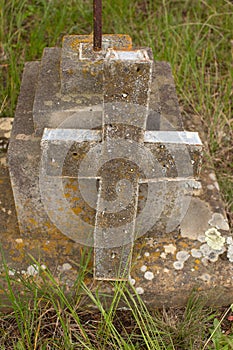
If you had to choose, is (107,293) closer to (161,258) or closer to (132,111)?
(161,258)

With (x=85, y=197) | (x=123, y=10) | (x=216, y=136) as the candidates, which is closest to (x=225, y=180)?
(x=216, y=136)

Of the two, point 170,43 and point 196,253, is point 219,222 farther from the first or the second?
point 170,43

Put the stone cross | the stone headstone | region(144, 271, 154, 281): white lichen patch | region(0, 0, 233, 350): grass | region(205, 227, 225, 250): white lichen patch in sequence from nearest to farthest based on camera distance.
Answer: the stone cross, the stone headstone, region(0, 0, 233, 350): grass, region(144, 271, 154, 281): white lichen patch, region(205, 227, 225, 250): white lichen patch

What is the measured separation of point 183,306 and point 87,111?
980mm

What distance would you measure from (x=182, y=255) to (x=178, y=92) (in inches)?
56.3

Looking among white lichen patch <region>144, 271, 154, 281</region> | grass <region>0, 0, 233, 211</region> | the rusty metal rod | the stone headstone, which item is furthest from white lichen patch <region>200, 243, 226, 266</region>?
the rusty metal rod

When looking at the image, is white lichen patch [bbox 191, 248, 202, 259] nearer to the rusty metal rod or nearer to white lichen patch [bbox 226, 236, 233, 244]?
white lichen patch [bbox 226, 236, 233, 244]

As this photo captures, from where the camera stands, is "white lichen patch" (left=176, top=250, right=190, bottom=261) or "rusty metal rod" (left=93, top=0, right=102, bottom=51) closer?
"rusty metal rod" (left=93, top=0, right=102, bottom=51)

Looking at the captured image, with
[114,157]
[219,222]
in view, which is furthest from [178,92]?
[114,157]

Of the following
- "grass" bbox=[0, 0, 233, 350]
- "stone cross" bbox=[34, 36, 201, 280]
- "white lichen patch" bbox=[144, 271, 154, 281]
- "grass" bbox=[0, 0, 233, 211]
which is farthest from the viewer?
"grass" bbox=[0, 0, 233, 211]

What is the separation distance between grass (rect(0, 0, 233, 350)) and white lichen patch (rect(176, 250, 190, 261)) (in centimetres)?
19

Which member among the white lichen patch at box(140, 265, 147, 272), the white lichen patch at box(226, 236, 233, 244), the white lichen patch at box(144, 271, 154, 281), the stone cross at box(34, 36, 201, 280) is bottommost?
the white lichen patch at box(144, 271, 154, 281)

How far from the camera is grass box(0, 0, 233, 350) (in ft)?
6.72

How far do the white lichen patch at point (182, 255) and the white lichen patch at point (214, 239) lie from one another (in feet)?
0.41
